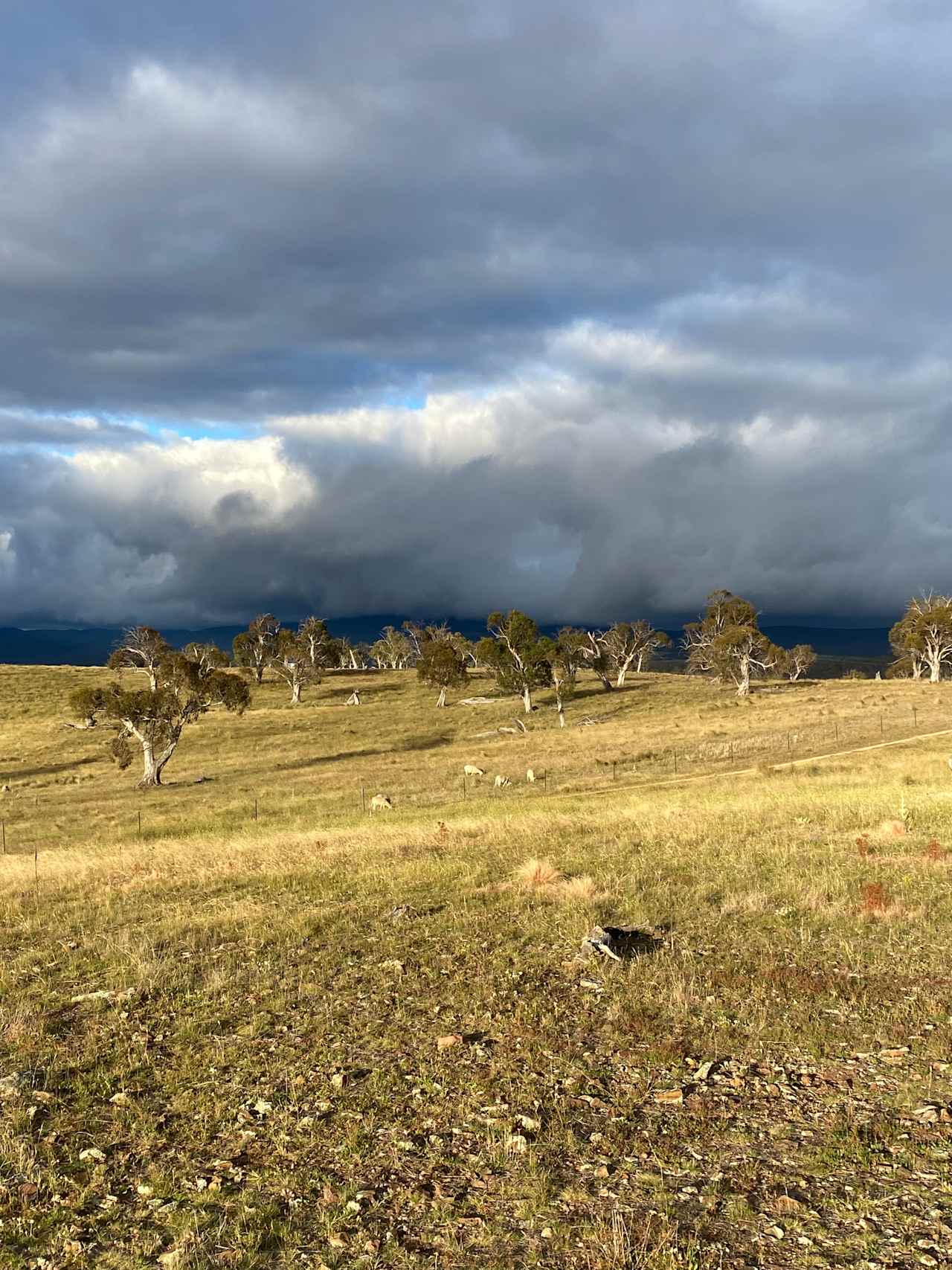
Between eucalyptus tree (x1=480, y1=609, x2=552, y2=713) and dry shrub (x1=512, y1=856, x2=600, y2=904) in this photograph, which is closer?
dry shrub (x1=512, y1=856, x2=600, y2=904)

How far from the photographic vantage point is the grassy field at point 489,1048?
19.4ft

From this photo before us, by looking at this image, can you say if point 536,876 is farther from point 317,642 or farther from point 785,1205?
point 317,642

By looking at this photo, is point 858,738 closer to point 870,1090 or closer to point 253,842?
point 253,842

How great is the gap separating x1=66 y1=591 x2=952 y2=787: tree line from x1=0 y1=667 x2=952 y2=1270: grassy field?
30.2 meters

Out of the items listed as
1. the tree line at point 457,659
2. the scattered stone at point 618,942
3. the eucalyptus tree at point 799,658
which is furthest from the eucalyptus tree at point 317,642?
the scattered stone at point 618,942

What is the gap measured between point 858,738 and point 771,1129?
43006mm

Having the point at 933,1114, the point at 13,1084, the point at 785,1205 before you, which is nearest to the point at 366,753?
the point at 13,1084

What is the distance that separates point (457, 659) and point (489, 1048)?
235ft

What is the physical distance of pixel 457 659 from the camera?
8025 cm

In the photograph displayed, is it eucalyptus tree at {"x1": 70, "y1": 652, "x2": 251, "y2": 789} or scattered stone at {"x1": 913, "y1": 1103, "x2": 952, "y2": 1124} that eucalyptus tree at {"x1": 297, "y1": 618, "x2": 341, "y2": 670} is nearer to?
eucalyptus tree at {"x1": 70, "y1": 652, "x2": 251, "y2": 789}

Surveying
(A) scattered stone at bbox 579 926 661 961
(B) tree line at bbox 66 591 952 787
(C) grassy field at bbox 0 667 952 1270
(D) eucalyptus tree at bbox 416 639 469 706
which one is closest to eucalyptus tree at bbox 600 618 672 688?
(B) tree line at bbox 66 591 952 787

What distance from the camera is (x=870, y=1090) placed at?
7.54m

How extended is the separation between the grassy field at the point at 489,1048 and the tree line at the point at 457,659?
30.2 meters

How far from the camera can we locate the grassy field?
5.91m
